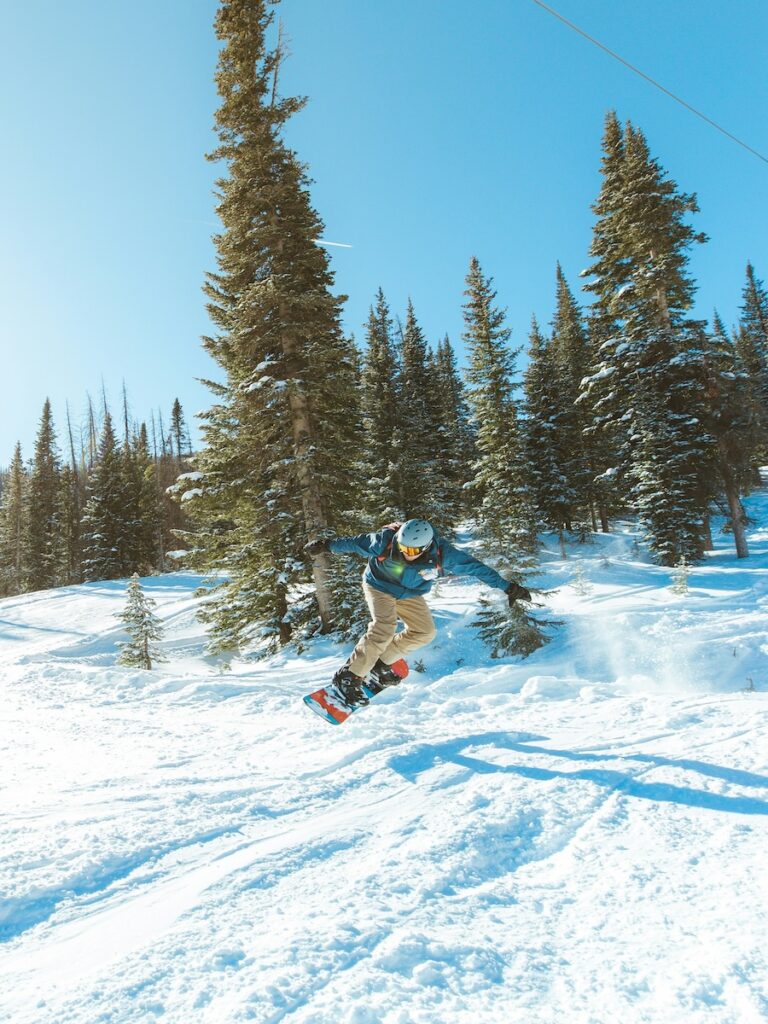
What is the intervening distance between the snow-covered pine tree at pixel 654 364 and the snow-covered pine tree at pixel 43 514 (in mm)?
46013

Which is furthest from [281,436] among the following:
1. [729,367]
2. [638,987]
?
[729,367]

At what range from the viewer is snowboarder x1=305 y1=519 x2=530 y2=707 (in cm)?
565

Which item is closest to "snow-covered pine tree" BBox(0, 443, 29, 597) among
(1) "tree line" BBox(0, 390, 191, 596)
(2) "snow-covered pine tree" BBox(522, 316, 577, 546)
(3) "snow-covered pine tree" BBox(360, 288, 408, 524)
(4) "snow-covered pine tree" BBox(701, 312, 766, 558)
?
(1) "tree line" BBox(0, 390, 191, 596)

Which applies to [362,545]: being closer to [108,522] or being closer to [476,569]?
[476,569]

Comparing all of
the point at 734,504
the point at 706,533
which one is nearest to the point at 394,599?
the point at 734,504

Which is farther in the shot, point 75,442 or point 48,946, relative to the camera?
point 75,442

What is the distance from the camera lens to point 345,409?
14953mm

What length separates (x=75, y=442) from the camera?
76812mm

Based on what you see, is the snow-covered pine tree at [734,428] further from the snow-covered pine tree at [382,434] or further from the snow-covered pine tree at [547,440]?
the snow-covered pine tree at [382,434]

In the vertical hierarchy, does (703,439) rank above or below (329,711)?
above

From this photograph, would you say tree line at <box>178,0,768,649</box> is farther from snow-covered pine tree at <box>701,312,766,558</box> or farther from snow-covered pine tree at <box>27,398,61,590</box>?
snow-covered pine tree at <box>27,398,61,590</box>

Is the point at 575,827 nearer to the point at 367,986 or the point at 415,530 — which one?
the point at 367,986

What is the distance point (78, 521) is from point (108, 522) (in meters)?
10.7

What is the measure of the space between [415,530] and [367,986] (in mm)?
3759
